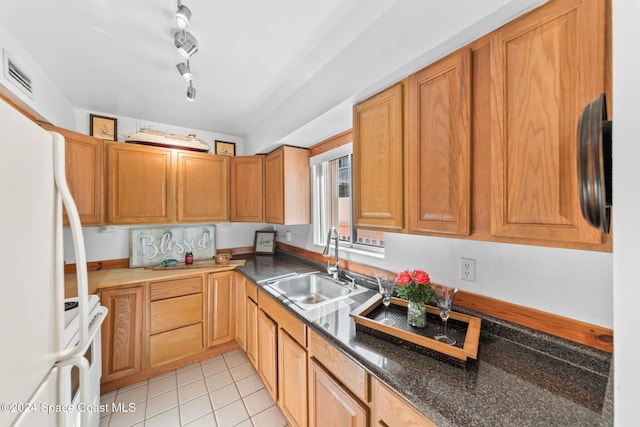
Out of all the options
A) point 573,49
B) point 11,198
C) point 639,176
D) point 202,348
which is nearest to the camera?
point 639,176

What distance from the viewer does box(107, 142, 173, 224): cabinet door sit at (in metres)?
2.24

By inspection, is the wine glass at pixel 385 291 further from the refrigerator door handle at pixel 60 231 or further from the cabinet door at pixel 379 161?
the refrigerator door handle at pixel 60 231

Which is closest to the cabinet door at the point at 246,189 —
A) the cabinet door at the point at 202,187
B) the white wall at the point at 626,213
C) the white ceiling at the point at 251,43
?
the cabinet door at the point at 202,187

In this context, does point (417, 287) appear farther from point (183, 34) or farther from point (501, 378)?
point (183, 34)

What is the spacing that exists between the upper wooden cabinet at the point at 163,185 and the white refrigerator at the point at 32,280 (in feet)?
6.36

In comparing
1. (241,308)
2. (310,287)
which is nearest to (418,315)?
(310,287)

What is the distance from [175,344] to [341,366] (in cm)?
191

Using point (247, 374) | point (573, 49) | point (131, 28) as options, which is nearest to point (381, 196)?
point (573, 49)

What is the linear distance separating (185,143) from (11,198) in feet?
7.69

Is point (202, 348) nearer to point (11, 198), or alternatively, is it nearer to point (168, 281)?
point (168, 281)

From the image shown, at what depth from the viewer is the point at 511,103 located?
0.84 meters

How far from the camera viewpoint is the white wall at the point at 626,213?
28cm

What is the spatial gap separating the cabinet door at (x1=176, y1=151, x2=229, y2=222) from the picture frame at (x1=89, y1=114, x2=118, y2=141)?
0.71m

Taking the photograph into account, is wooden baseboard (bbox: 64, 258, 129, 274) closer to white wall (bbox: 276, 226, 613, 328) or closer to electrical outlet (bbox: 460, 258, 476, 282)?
white wall (bbox: 276, 226, 613, 328)
